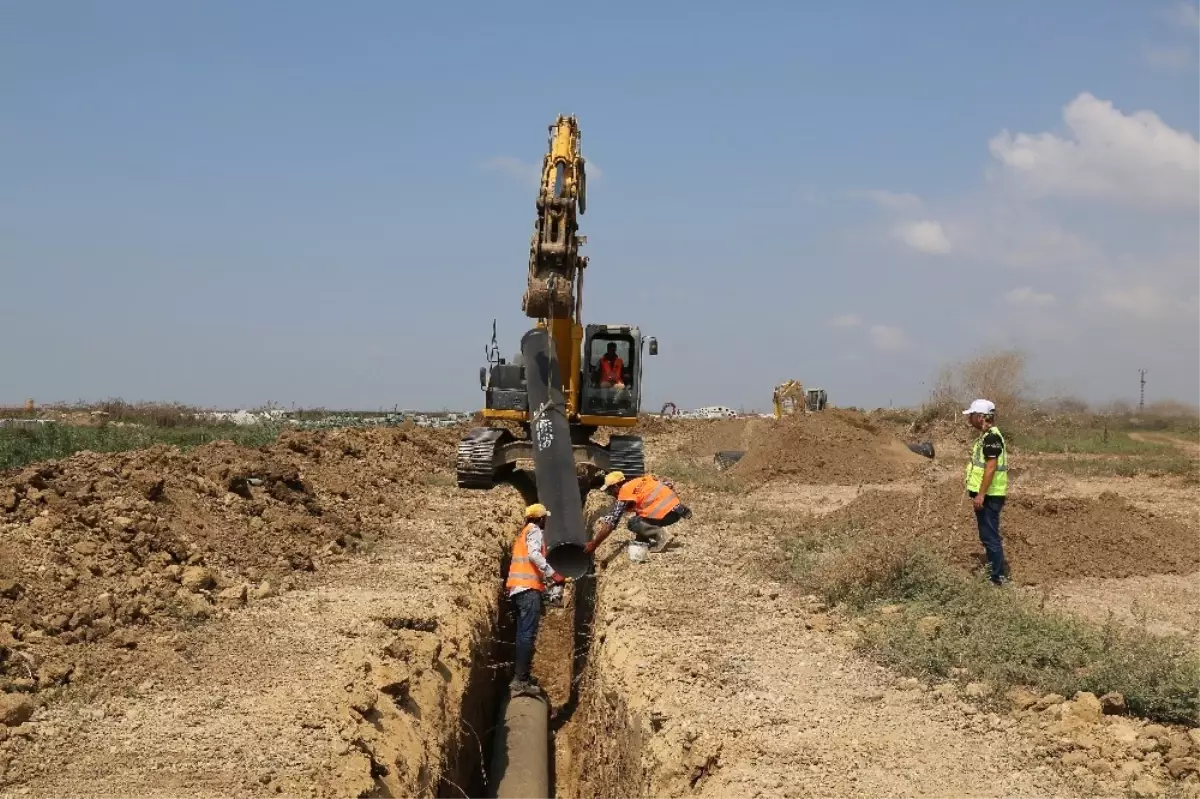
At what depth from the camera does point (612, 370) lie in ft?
52.4

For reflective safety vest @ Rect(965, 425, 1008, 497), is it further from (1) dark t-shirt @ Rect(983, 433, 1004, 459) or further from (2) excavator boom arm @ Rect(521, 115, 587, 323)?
(2) excavator boom arm @ Rect(521, 115, 587, 323)

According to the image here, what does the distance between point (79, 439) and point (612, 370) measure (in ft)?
31.3

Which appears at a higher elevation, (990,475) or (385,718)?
(990,475)

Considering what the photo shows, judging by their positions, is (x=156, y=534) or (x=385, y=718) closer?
(x=385, y=718)

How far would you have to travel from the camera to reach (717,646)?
8352mm

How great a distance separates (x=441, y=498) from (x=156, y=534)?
7.73 m

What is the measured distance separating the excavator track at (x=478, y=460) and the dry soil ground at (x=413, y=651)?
951 mm

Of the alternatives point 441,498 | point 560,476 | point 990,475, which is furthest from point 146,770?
point 441,498

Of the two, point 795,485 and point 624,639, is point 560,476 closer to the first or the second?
point 624,639

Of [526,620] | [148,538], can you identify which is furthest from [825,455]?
[148,538]

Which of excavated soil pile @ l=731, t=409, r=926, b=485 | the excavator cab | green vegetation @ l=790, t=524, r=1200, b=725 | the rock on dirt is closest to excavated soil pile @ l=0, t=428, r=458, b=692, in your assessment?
the rock on dirt

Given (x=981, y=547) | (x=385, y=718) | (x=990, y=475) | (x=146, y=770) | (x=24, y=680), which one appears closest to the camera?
(x=146, y=770)

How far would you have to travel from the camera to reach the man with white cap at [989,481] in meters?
9.82

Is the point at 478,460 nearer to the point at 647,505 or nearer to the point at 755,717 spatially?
the point at 647,505
